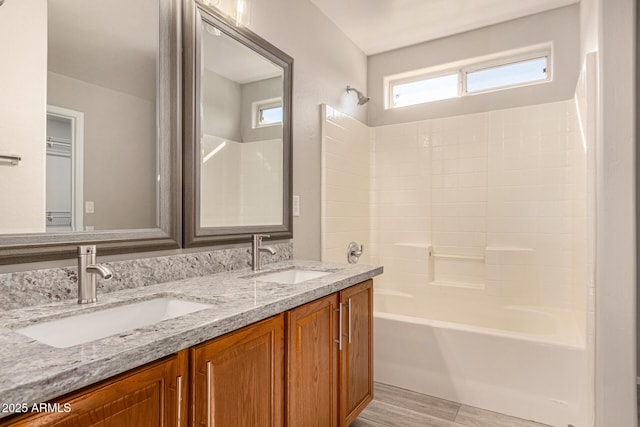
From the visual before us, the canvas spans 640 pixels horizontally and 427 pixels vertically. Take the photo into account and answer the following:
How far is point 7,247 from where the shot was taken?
1035mm

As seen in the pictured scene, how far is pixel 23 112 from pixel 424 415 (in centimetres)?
233

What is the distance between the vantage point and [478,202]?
3018mm

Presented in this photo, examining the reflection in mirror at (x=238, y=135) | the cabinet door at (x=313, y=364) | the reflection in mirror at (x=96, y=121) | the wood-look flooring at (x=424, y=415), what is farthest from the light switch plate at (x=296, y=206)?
the wood-look flooring at (x=424, y=415)

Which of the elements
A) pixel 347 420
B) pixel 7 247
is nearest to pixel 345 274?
pixel 347 420

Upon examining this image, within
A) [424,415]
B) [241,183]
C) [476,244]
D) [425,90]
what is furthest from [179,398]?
[425,90]

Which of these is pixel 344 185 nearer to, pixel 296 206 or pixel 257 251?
pixel 296 206

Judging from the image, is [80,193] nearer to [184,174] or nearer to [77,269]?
[77,269]

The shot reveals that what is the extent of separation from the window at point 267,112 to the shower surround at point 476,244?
1.77ft

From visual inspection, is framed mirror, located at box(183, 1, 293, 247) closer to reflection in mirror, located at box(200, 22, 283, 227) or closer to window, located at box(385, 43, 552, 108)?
reflection in mirror, located at box(200, 22, 283, 227)

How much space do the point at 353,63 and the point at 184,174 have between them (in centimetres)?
218

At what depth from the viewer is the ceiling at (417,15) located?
262cm

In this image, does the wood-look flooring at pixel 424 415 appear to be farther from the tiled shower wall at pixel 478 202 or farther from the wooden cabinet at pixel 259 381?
the tiled shower wall at pixel 478 202

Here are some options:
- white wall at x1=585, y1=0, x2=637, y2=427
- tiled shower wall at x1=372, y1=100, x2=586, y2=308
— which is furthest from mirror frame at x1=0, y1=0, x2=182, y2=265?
tiled shower wall at x1=372, y1=100, x2=586, y2=308

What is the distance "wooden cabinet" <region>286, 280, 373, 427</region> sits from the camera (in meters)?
1.32
